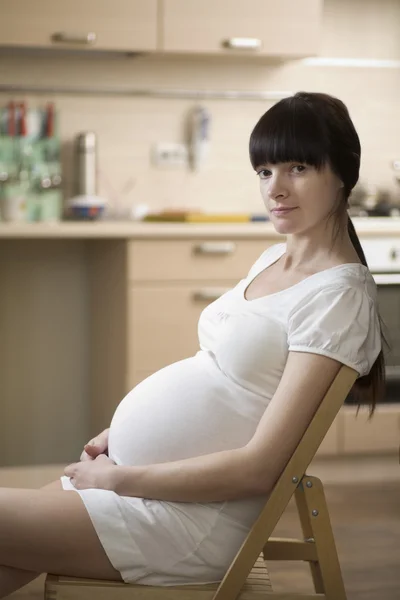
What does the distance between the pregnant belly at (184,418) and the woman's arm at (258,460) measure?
7cm

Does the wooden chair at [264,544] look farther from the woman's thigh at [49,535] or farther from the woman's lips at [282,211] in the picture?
the woman's lips at [282,211]

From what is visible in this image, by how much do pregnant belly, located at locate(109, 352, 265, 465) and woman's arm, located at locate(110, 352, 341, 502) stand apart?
75mm

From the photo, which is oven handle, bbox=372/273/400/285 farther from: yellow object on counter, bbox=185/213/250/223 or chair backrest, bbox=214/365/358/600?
chair backrest, bbox=214/365/358/600

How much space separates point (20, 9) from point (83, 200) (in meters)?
0.71

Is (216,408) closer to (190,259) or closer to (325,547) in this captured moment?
→ (325,547)

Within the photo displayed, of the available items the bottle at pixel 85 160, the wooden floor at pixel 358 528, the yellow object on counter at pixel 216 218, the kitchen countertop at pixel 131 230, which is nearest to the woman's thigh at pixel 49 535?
the wooden floor at pixel 358 528

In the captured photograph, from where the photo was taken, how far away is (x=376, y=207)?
156 inches

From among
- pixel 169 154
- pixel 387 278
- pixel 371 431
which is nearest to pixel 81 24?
pixel 169 154

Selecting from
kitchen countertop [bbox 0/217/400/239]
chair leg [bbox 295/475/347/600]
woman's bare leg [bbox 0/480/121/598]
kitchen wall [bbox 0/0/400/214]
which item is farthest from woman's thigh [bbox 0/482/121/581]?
kitchen wall [bbox 0/0/400/214]

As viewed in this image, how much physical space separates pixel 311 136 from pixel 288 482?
52 cm

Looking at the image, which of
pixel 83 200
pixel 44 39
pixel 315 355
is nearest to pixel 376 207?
pixel 83 200

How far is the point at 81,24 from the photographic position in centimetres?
350

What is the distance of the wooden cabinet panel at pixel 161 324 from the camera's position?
338cm

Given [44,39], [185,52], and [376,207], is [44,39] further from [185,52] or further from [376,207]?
[376,207]
